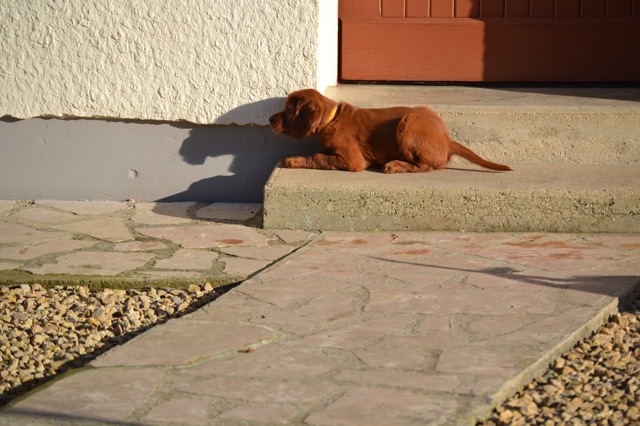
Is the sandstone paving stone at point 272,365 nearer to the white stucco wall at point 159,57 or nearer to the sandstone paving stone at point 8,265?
the sandstone paving stone at point 8,265

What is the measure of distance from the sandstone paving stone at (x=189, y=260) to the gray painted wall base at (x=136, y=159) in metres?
1.24

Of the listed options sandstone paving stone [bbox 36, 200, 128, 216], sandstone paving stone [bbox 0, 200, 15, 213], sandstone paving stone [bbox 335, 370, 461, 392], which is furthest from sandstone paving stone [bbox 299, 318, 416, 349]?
sandstone paving stone [bbox 0, 200, 15, 213]

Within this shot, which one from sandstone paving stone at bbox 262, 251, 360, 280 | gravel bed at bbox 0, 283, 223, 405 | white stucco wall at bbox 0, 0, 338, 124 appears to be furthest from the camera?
white stucco wall at bbox 0, 0, 338, 124

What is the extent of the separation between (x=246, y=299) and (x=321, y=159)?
1847 mm

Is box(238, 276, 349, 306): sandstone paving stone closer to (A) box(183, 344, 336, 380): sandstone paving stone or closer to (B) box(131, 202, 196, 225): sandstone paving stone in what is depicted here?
(A) box(183, 344, 336, 380): sandstone paving stone

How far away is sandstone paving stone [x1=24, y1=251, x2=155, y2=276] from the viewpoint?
16.1ft

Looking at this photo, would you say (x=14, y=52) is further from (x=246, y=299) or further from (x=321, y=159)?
(x=246, y=299)

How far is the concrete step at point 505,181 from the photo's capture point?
550 centimetres

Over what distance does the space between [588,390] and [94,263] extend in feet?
8.63

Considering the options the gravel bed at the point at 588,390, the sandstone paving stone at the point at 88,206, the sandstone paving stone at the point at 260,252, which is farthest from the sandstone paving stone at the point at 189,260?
the gravel bed at the point at 588,390

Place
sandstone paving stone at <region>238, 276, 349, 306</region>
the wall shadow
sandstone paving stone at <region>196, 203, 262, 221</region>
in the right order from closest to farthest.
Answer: sandstone paving stone at <region>238, 276, 349, 306</region>
sandstone paving stone at <region>196, 203, 262, 221</region>
the wall shadow

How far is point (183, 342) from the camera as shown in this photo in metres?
3.83

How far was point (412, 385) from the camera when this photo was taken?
11.2 feet

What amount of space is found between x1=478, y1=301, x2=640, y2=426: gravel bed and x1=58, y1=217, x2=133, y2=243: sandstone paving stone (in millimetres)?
2752
